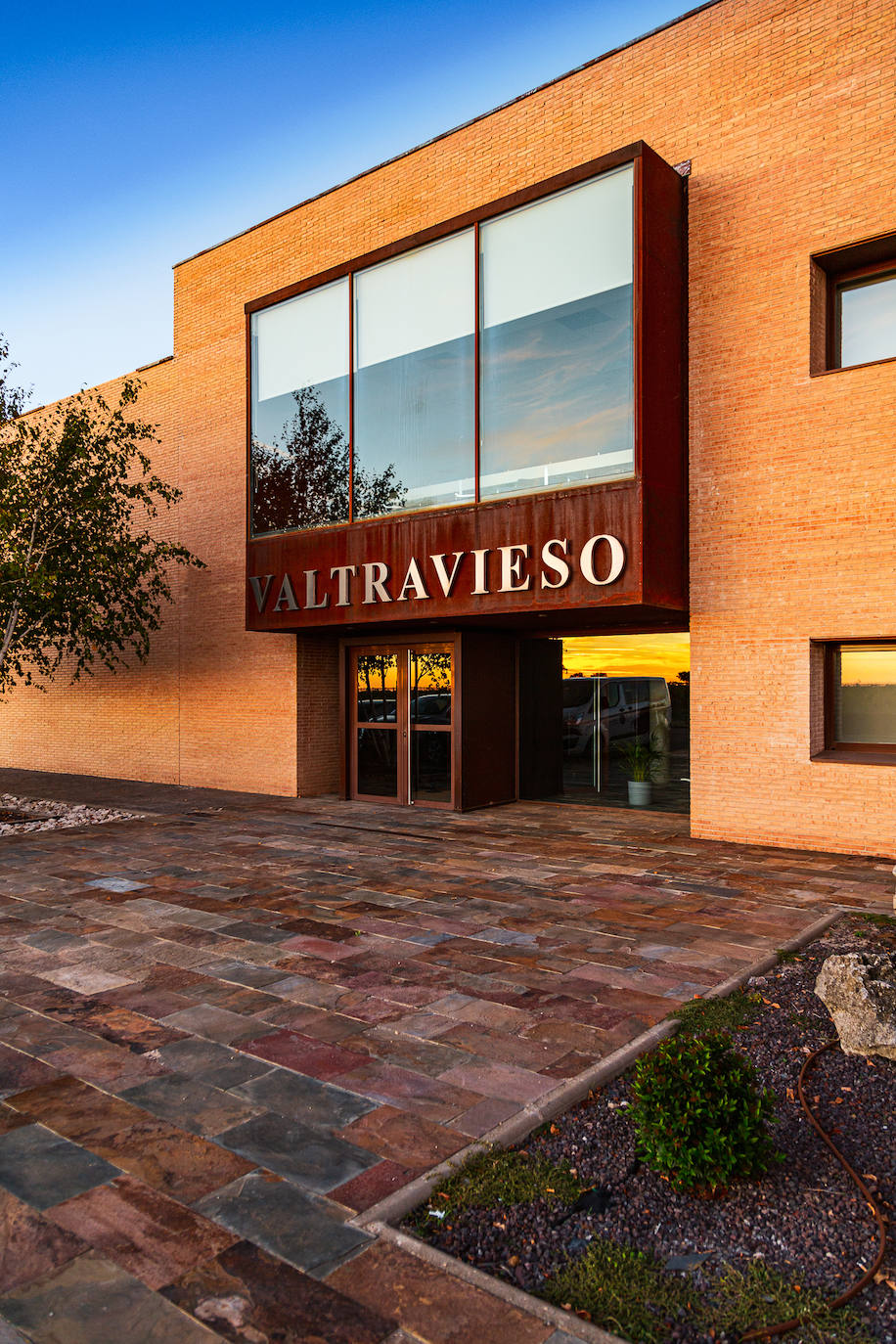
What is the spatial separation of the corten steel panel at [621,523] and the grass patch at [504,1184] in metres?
6.78

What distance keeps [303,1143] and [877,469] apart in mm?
8316

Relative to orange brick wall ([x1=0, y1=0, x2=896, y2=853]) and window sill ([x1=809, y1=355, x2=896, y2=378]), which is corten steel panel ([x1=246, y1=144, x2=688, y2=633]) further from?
window sill ([x1=809, y1=355, x2=896, y2=378])

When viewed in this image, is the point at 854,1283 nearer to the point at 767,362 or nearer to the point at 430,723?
the point at 767,362

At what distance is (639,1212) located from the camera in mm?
2992

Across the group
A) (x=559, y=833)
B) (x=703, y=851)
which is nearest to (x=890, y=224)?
(x=703, y=851)

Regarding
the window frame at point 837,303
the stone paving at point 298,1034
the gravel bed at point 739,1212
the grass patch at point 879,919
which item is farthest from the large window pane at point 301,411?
the gravel bed at point 739,1212

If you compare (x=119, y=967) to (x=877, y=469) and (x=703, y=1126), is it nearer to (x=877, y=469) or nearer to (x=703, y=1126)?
(x=703, y=1126)

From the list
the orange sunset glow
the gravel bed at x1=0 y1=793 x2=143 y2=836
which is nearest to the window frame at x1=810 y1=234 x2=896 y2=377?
the orange sunset glow

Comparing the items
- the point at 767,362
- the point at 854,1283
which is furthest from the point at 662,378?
the point at 854,1283

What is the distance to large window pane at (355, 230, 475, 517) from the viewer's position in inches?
432

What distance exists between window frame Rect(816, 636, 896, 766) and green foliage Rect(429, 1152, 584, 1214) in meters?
7.01

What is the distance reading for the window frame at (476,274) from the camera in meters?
9.48

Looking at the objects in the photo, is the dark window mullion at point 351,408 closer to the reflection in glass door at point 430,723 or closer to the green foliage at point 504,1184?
the reflection in glass door at point 430,723

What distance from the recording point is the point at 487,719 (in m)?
13.0
